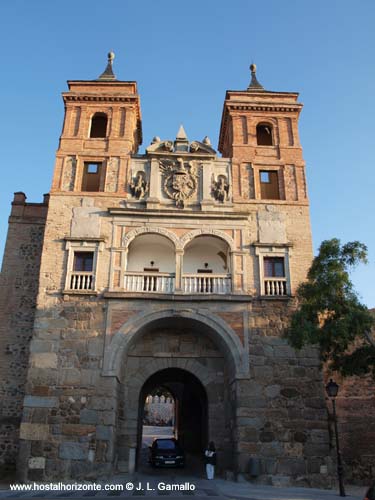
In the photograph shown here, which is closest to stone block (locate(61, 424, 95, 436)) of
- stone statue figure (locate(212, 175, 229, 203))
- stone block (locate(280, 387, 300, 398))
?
stone block (locate(280, 387, 300, 398))

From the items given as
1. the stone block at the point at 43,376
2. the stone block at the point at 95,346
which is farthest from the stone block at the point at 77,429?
the stone block at the point at 95,346

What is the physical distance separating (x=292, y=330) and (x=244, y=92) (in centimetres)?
1151

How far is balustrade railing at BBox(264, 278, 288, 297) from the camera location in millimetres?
16122

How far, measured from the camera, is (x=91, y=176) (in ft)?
59.5

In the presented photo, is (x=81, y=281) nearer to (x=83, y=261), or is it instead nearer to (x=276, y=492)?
(x=83, y=261)

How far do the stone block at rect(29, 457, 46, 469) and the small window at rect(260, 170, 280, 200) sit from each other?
38.7 ft

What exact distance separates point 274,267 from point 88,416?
8.03 metres

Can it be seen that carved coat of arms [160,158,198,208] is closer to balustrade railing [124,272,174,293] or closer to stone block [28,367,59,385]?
balustrade railing [124,272,174,293]

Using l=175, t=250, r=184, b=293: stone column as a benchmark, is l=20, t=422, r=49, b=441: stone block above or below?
below

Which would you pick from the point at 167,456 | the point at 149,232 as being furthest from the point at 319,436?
the point at 149,232

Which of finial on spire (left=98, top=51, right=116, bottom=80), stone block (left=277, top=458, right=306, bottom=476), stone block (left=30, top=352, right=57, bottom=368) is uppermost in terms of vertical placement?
finial on spire (left=98, top=51, right=116, bottom=80)

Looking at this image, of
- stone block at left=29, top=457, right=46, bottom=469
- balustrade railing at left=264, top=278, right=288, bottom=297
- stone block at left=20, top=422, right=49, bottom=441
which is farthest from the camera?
balustrade railing at left=264, top=278, right=288, bottom=297

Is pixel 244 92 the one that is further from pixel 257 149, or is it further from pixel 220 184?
pixel 220 184

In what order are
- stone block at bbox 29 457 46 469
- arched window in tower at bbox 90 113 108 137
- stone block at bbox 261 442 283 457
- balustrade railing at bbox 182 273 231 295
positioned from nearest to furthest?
stone block at bbox 29 457 46 469 < stone block at bbox 261 442 283 457 < balustrade railing at bbox 182 273 231 295 < arched window in tower at bbox 90 113 108 137
